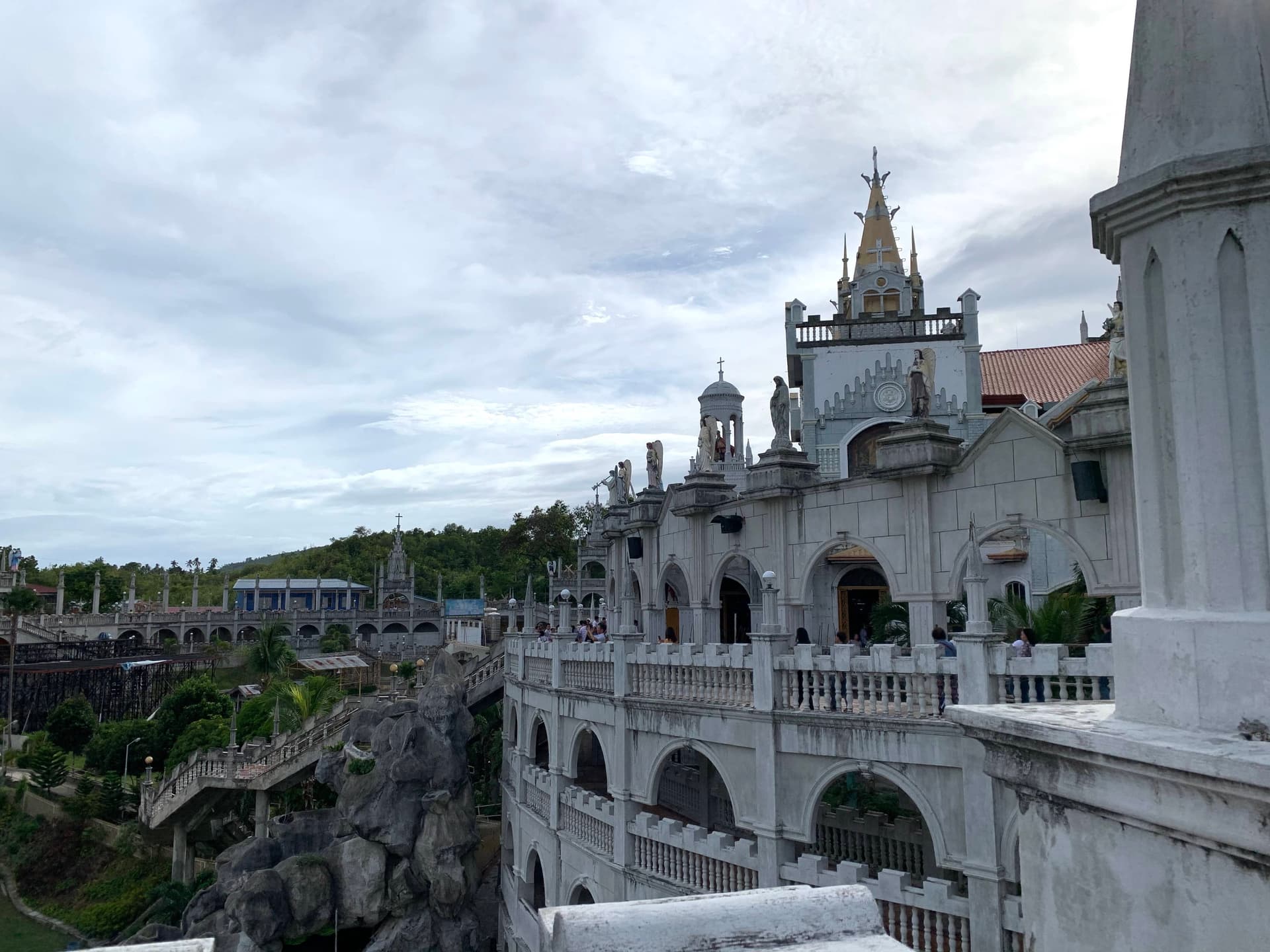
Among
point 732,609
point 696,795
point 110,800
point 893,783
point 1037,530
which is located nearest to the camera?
point 893,783

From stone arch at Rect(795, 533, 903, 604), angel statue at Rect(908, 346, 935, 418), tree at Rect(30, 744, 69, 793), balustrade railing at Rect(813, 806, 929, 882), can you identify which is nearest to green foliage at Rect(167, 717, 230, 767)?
tree at Rect(30, 744, 69, 793)

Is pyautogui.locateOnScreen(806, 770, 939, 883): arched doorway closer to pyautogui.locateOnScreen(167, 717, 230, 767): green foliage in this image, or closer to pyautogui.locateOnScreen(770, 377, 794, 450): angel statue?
pyautogui.locateOnScreen(770, 377, 794, 450): angel statue

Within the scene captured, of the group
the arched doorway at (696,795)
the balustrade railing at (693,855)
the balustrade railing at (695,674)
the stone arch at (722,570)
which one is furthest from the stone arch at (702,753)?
the stone arch at (722,570)

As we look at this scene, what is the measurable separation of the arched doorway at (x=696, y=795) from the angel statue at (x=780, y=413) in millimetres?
7703

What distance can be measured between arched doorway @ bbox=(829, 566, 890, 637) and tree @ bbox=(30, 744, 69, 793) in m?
34.1

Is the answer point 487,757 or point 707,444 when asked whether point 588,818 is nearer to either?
point 707,444

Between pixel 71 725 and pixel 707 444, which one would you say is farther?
pixel 71 725

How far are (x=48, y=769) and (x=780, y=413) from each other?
36.5m

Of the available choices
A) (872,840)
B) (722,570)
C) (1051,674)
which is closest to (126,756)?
(722,570)

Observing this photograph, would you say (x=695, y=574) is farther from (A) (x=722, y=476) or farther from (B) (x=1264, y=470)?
(B) (x=1264, y=470)

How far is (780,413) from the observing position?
20.6 m

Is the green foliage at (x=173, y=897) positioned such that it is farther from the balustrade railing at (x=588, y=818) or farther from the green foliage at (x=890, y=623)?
the green foliage at (x=890, y=623)

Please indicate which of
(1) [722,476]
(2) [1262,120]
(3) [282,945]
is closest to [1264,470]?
(2) [1262,120]

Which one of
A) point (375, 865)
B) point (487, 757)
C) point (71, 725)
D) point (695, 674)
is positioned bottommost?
point (375, 865)
